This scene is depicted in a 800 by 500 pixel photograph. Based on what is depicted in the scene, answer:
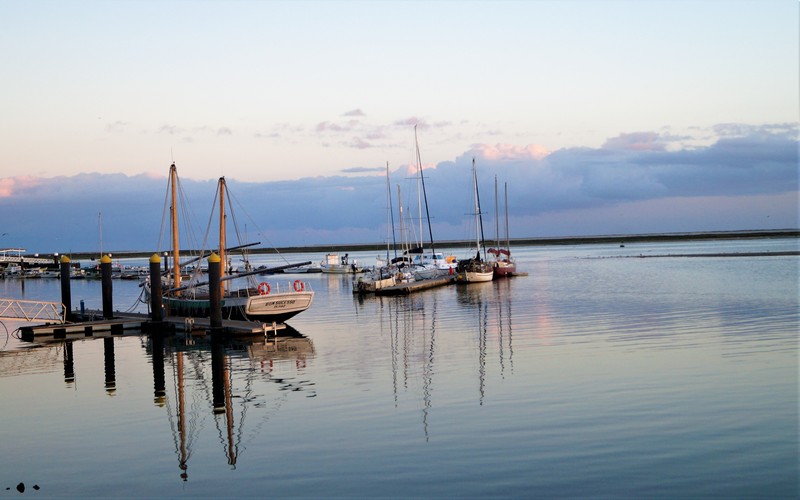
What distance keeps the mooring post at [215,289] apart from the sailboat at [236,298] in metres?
0.78

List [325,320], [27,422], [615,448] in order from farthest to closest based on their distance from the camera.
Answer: [325,320] → [27,422] → [615,448]

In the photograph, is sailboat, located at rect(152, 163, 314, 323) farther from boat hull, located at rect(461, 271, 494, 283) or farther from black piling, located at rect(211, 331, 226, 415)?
boat hull, located at rect(461, 271, 494, 283)

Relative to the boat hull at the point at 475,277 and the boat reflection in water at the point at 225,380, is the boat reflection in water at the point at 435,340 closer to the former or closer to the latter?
the boat reflection in water at the point at 225,380

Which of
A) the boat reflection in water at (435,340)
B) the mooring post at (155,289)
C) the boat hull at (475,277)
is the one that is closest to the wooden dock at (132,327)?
the mooring post at (155,289)

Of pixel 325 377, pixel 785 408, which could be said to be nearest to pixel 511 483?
pixel 785 408

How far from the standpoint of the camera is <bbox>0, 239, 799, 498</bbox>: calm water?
49.3 ft

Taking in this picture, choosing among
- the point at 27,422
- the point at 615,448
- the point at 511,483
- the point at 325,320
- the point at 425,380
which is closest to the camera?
the point at 511,483

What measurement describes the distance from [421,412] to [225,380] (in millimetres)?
8967

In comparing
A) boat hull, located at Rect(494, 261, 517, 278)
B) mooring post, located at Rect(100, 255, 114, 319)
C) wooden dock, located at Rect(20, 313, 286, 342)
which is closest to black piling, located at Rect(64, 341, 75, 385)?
wooden dock, located at Rect(20, 313, 286, 342)

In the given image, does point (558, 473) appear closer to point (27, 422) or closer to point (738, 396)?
point (738, 396)

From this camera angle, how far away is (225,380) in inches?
1061

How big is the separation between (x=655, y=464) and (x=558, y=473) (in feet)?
6.24

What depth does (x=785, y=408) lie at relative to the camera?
19.5 meters

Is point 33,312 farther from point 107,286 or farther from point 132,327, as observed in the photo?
point 132,327
